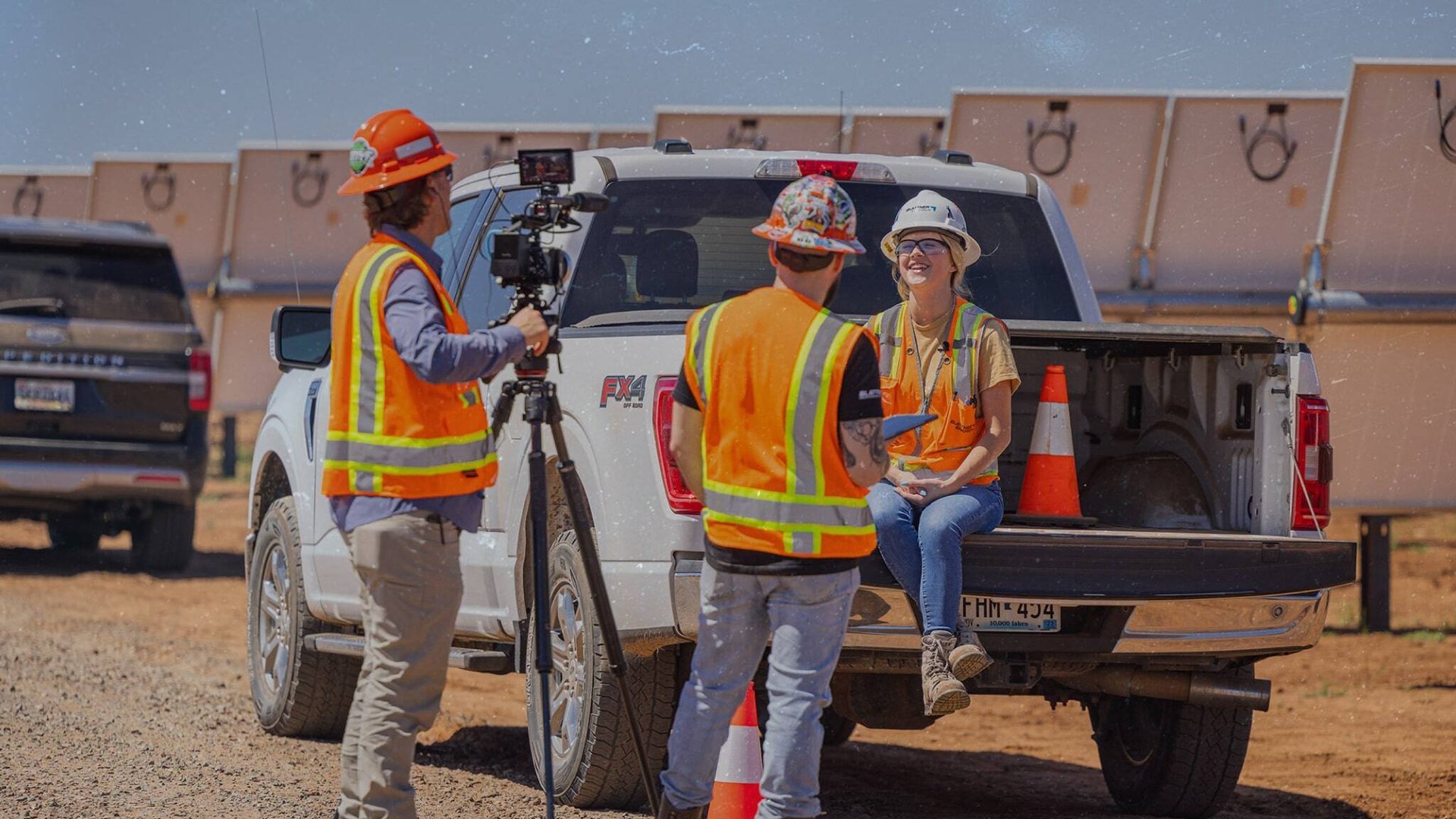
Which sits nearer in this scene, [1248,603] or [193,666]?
[1248,603]

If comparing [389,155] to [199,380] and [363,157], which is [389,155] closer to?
[363,157]

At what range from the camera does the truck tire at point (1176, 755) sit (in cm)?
721

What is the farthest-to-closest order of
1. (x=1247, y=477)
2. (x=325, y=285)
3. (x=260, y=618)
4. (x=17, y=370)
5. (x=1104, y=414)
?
(x=325, y=285), (x=17, y=370), (x=260, y=618), (x=1104, y=414), (x=1247, y=477)

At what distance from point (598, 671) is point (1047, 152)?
10.0m

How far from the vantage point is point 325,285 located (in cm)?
1972

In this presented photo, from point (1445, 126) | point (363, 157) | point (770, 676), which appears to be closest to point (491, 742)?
point (770, 676)

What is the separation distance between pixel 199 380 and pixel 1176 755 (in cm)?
984

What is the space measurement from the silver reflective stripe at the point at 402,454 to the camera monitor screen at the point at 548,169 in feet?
2.70

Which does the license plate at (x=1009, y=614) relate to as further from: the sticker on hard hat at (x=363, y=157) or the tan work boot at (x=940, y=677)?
the sticker on hard hat at (x=363, y=157)

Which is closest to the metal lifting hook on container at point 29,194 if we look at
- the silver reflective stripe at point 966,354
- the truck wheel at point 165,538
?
the truck wheel at point 165,538

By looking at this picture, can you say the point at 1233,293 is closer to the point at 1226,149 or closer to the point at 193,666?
the point at 1226,149

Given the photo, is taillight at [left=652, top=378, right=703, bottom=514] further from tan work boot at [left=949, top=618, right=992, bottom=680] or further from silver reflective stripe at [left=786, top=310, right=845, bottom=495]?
silver reflective stripe at [left=786, top=310, right=845, bottom=495]

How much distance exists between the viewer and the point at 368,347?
5.03 metres

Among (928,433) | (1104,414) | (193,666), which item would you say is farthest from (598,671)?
(193,666)
